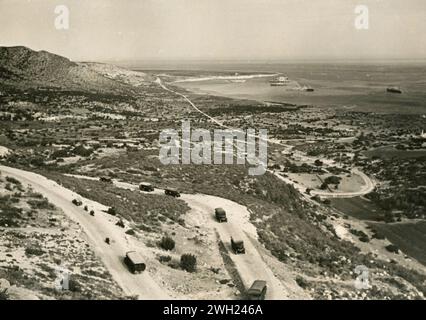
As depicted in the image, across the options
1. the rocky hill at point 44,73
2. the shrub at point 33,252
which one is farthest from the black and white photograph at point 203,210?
the rocky hill at point 44,73

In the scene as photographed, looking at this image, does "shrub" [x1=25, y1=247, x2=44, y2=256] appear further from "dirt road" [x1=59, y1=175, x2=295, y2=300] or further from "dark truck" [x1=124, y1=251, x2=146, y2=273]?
"dirt road" [x1=59, y1=175, x2=295, y2=300]

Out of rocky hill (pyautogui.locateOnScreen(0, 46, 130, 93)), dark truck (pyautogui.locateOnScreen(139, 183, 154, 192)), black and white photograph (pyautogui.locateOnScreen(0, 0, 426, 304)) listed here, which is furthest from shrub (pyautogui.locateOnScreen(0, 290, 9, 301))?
rocky hill (pyautogui.locateOnScreen(0, 46, 130, 93))

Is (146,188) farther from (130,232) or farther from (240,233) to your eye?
(240,233)

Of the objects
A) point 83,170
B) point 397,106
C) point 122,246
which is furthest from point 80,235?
point 397,106

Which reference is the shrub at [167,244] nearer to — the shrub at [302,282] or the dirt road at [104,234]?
the dirt road at [104,234]

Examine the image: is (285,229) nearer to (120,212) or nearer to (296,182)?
(120,212)

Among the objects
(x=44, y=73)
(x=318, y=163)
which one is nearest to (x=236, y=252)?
(x=318, y=163)
